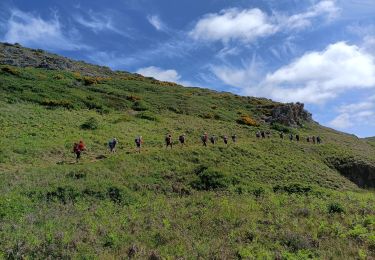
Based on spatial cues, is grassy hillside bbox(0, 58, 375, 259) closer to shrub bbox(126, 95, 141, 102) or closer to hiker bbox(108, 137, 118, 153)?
hiker bbox(108, 137, 118, 153)

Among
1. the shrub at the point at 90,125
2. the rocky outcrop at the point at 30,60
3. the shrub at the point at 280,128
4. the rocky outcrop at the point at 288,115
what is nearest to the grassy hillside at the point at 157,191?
the shrub at the point at 90,125

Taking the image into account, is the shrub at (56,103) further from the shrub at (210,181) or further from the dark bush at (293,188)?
the dark bush at (293,188)

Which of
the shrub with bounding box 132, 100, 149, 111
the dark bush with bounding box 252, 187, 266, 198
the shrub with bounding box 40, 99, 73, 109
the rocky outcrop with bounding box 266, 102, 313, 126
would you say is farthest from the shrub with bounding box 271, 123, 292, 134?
the dark bush with bounding box 252, 187, 266, 198

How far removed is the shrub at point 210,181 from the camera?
27.2 metres

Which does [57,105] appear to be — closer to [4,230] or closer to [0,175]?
[0,175]

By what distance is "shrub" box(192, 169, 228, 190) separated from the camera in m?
27.2

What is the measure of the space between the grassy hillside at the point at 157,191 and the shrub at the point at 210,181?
0.31ft

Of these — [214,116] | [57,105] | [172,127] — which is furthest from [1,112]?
[214,116]

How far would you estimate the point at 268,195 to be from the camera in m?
24.6

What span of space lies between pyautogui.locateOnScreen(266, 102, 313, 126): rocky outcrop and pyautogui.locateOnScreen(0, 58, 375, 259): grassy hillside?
17.6 metres

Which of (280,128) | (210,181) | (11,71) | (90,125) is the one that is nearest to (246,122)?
(280,128)

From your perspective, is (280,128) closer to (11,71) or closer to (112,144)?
(112,144)

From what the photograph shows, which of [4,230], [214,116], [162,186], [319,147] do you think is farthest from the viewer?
[214,116]

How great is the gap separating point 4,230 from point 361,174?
39294mm
